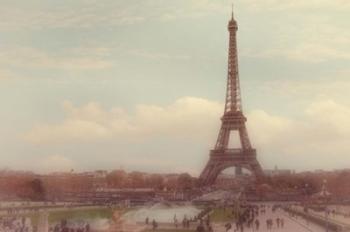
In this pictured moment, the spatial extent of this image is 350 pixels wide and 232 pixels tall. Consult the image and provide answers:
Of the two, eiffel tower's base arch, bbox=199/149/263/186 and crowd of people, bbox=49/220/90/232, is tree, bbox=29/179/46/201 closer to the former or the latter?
crowd of people, bbox=49/220/90/232

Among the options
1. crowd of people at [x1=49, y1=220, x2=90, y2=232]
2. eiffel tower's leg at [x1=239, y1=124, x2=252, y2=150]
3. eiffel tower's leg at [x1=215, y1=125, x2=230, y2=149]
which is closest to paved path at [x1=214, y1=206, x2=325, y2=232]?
crowd of people at [x1=49, y1=220, x2=90, y2=232]

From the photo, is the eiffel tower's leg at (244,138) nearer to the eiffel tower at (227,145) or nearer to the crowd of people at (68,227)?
the eiffel tower at (227,145)

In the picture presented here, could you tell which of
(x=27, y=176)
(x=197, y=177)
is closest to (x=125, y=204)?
(x=27, y=176)

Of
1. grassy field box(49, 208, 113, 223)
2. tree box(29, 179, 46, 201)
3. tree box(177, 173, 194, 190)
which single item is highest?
tree box(177, 173, 194, 190)

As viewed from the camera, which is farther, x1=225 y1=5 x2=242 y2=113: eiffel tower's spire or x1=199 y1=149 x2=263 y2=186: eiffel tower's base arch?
x1=199 y1=149 x2=263 y2=186: eiffel tower's base arch

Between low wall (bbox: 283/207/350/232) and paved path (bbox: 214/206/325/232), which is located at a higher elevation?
low wall (bbox: 283/207/350/232)
